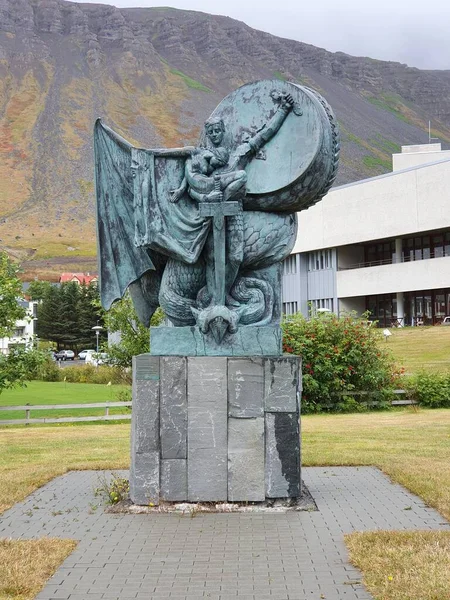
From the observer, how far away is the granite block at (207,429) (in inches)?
318

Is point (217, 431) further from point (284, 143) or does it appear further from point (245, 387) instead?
point (284, 143)

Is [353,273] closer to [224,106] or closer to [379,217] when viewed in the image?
[379,217]

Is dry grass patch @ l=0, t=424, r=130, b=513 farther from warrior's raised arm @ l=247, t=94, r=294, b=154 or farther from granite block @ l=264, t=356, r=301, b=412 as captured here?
warrior's raised arm @ l=247, t=94, r=294, b=154

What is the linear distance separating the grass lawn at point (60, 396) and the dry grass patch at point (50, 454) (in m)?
6.08

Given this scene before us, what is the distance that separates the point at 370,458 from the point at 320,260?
161 feet

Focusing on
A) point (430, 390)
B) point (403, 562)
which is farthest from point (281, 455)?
point (430, 390)

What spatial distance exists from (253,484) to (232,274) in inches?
86.3

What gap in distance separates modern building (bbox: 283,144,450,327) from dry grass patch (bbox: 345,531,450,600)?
44.0m

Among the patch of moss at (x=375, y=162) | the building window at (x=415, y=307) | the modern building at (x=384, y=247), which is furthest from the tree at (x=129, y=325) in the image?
the patch of moss at (x=375, y=162)

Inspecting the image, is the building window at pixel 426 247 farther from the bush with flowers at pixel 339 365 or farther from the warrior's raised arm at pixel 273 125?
the warrior's raised arm at pixel 273 125

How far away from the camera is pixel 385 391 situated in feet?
76.6

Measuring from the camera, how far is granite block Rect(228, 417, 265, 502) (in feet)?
26.5

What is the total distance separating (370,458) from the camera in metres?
12.0

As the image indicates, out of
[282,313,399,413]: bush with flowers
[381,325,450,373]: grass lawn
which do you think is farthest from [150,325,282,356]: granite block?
[381,325,450,373]: grass lawn
